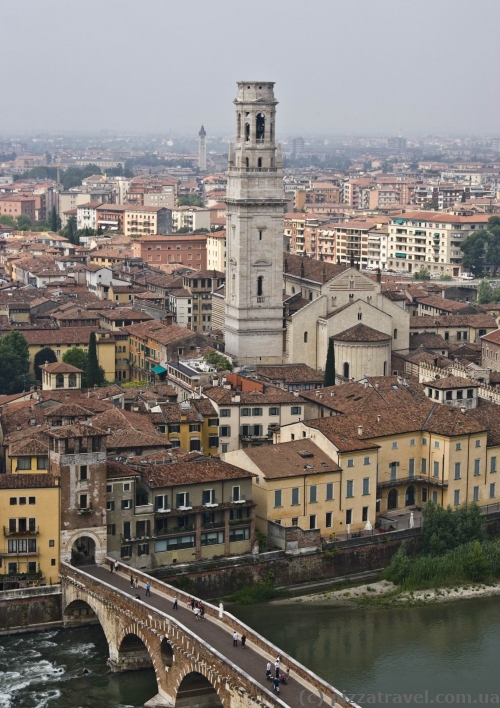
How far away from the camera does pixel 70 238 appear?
103 metres

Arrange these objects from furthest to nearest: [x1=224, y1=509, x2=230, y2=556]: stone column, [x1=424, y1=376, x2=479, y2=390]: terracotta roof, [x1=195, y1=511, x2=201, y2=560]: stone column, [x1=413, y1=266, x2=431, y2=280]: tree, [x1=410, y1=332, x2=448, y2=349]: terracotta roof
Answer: [x1=413, y1=266, x2=431, y2=280]: tree, [x1=410, y1=332, x2=448, y2=349]: terracotta roof, [x1=424, y1=376, x2=479, y2=390]: terracotta roof, [x1=224, y1=509, x2=230, y2=556]: stone column, [x1=195, y1=511, x2=201, y2=560]: stone column

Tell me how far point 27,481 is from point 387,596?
9.02 metres

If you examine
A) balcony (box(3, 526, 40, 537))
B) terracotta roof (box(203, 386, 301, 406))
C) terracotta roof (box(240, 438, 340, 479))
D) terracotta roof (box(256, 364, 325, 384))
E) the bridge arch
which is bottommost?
the bridge arch

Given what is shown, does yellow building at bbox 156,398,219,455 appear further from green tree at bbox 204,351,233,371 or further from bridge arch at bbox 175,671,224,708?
bridge arch at bbox 175,671,224,708

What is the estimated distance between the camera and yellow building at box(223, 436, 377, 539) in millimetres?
36844

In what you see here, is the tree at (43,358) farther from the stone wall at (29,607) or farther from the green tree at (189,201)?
the green tree at (189,201)

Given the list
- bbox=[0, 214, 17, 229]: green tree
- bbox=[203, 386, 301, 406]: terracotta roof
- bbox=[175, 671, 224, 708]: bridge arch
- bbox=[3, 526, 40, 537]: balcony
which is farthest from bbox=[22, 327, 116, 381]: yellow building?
bbox=[0, 214, 17, 229]: green tree

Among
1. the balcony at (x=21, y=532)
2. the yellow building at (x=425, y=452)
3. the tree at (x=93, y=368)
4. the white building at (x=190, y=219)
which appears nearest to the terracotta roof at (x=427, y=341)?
the tree at (x=93, y=368)

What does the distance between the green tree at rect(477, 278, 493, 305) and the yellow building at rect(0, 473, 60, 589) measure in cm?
4840

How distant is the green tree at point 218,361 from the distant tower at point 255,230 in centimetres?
232

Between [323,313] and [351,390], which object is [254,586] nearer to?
[351,390]

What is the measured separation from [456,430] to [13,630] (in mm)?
12880

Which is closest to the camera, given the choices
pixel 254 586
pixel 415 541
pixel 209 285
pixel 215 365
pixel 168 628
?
pixel 168 628

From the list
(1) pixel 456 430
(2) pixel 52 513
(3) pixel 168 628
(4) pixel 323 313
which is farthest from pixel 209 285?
(3) pixel 168 628
